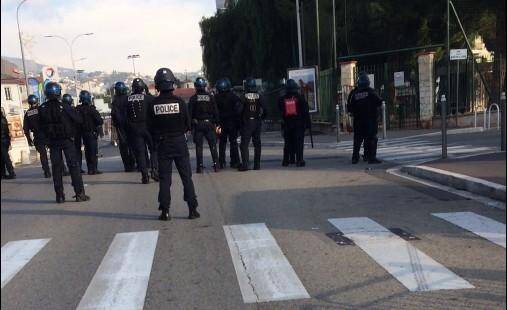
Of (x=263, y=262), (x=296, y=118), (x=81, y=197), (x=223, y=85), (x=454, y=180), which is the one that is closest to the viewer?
(x=263, y=262)

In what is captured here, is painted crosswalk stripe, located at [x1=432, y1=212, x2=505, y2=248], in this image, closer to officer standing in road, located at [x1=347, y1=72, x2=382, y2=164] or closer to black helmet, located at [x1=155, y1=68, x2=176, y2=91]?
black helmet, located at [x1=155, y1=68, x2=176, y2=91]

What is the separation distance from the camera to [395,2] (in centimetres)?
2330

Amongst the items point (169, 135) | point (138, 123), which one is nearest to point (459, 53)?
Answer: point (138, 123)

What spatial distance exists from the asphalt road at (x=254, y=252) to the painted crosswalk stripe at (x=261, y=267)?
0.22 ft

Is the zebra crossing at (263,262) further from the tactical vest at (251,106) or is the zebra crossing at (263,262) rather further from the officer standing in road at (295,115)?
the officer standing in road at (295,115)

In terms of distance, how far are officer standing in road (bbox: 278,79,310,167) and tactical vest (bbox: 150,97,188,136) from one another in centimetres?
545

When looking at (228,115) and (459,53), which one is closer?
(228,115)

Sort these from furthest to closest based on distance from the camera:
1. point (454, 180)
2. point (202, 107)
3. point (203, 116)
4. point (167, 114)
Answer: point (203, 116), point (202, 107), point (454, 180), point (167, 114)

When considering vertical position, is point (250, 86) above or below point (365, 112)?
above

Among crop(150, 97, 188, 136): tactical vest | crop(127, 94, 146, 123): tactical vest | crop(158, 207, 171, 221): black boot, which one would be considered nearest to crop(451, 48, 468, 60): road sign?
crop(127, 94, 146, 123): tactical vest

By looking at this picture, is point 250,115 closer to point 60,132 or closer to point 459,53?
point 60,132

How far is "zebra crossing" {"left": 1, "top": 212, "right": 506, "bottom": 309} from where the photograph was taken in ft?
14.6

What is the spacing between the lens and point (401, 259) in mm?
5160

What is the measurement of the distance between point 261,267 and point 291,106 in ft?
25.0
